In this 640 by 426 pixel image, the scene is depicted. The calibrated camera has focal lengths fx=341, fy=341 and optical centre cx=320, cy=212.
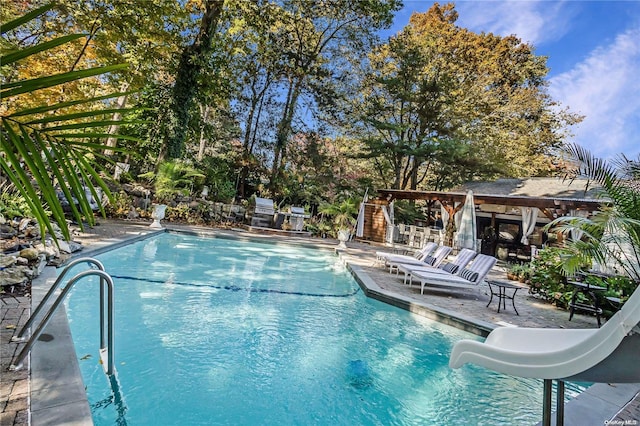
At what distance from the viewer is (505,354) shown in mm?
1368

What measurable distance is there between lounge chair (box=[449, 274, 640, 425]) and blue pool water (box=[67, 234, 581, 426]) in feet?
7.88

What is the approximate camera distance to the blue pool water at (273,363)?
3357 millimetres

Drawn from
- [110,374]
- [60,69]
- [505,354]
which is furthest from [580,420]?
[60,69]

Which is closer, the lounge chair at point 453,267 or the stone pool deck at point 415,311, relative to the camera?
the stone pool deck at point 415,311

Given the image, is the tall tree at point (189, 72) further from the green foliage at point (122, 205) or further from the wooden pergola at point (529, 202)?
the wooden pergola at point (529, 202)

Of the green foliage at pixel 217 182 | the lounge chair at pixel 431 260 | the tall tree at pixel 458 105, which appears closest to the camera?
the lounge chair at pixel 431 260

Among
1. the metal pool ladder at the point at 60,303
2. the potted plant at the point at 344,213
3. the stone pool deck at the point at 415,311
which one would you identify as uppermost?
the potted plant at the point at 344,213

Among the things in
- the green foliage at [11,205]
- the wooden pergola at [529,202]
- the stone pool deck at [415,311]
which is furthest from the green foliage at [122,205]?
the wooden pergola at [529,202]

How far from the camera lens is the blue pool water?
11.0 feet

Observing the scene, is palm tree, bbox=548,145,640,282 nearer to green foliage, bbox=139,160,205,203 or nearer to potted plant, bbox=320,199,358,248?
potted plant, bbox=320,199,358,248

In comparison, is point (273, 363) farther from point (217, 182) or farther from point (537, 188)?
point (537, 188)

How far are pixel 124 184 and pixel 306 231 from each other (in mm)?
8812

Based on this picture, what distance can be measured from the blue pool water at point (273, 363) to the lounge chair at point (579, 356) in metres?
2.40

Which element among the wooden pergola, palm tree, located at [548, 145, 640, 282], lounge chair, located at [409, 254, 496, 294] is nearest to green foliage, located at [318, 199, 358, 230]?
the wooden pergola
